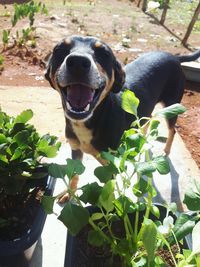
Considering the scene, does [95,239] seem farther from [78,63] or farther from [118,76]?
[118,76]

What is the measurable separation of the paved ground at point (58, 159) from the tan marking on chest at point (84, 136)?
62cm

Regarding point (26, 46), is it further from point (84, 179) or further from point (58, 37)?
point (84, 179)

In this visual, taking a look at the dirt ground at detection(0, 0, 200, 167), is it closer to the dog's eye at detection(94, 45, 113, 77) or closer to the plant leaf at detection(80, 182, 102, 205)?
the dog's eye at detection(94, 45, 113, 77)

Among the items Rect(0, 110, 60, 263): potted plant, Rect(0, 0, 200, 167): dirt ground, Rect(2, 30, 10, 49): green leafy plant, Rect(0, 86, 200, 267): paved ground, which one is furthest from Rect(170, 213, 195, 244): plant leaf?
Rect(2, 30, 10, 49): green leafy plant

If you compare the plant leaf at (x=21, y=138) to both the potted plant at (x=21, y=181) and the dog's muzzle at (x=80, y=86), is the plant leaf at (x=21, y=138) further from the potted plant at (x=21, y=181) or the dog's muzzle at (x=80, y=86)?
the dog's muzzle at (x=80, y=86)

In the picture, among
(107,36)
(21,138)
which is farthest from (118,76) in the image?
(107,36)

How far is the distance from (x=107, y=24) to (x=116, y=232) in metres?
7.91

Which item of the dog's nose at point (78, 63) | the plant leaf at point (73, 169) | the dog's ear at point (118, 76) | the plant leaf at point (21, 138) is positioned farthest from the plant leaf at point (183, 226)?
the dog's ear at point (118, 76)

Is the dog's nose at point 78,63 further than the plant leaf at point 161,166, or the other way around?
the dog's nose at point 78,63

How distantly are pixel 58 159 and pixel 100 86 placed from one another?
63.7 inches

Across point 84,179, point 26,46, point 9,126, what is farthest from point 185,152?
point 26,46

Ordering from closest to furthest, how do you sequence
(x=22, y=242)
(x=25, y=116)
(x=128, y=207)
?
(x=128, y=207) < (x=25, y=116) < (x=22, y=242)

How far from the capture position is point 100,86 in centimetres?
259

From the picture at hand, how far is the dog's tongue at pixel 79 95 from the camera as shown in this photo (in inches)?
104
